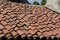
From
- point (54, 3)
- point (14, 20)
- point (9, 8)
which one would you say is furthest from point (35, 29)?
point (54, 3)

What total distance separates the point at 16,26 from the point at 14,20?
74cm

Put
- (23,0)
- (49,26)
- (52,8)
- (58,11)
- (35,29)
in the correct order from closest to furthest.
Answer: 1. (35,29)
2. (49,26)
3. (58,11)
4. (52,8)
5. (23,0)

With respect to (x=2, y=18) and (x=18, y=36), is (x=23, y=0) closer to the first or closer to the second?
(x=2, y=18)

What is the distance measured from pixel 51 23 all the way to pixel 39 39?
6.40ft

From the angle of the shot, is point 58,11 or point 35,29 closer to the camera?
point 35,29

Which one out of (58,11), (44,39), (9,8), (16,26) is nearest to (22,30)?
(16,26)

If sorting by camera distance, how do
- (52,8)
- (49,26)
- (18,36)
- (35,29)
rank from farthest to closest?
(52,8) < (49,26) < (35,29) < (18,36)

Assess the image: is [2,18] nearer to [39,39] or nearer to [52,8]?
[39,39]


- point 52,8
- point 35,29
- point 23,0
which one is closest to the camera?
point 35,29

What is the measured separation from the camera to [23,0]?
16625 millimetres

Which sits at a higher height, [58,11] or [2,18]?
[2,18]

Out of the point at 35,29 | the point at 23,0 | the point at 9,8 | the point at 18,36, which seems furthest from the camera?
the point at 23,0

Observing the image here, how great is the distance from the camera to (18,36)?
314 inches

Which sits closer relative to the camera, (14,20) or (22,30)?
(22,30)
